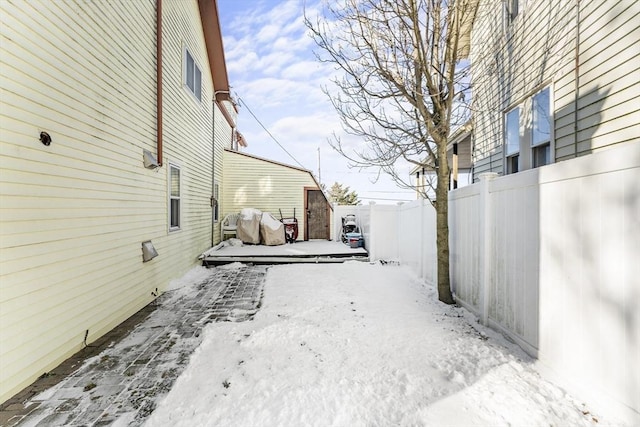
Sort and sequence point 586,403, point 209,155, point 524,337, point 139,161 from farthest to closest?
point 209,155
point 139,161
point 524,337
point 586,403

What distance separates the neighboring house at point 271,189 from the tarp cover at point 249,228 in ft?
4.20

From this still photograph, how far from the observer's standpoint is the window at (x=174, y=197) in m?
Result: 5.93

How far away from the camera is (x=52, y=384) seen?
2.44 m

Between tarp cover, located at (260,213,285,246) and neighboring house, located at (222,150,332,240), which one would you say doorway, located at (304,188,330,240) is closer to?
neighboring house, located at (222,150,332,240)

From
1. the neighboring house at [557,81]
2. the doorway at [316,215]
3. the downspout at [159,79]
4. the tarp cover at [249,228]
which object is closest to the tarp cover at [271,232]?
the tarp cover at [249,228]

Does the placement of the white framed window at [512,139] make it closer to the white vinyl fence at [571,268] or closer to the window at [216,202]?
the white vinyl fence at [571,268]

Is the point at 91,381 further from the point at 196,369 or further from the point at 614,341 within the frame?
the point at 614,341

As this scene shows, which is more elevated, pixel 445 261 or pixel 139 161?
pixel 139 161

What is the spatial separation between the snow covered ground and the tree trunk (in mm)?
260

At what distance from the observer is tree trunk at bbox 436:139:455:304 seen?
4.09 m

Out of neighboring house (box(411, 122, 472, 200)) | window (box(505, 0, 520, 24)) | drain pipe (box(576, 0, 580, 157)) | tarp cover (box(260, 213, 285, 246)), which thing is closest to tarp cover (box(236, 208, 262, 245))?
tarp cover (box(260, 213, 285, 246))

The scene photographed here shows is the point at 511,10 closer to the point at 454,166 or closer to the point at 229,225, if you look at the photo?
the point at 454,166

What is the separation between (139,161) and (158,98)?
54.1 inches

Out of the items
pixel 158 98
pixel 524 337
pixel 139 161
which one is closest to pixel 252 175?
pixel 158 98
